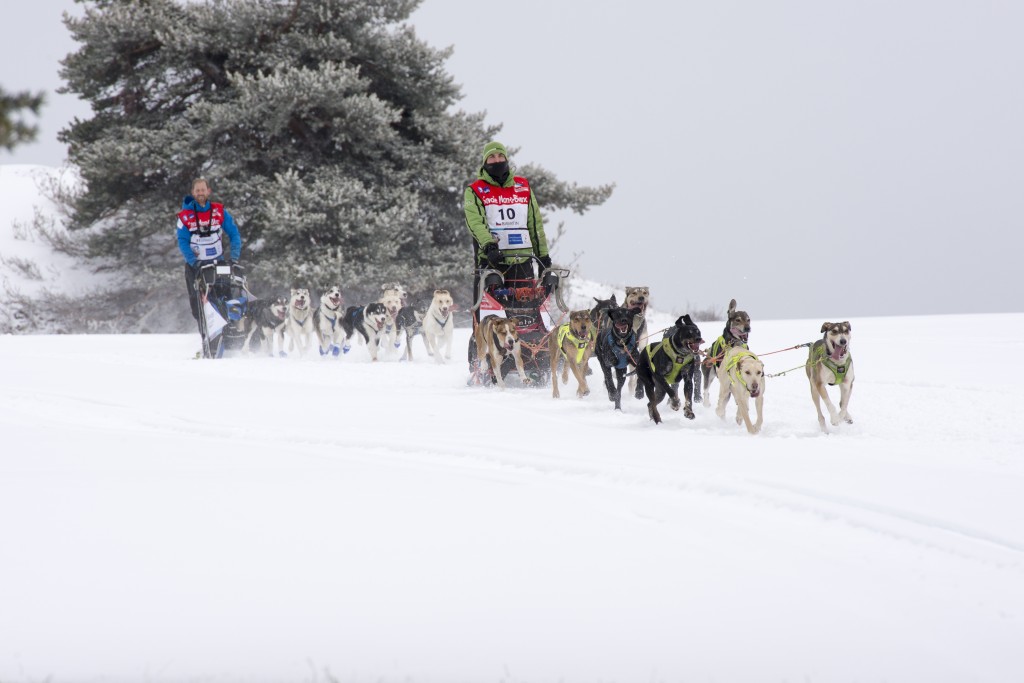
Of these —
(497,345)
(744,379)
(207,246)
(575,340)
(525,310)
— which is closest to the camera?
(744,379)

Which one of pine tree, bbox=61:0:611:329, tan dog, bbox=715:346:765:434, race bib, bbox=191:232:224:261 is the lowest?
tan dog, bbox=715:346:765:434

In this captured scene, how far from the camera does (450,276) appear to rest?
16.7m

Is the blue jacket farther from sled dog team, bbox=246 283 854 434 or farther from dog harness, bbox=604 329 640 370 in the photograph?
dog harness, bbox=604 329 640 370

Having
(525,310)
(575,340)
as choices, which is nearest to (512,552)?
(575,340)

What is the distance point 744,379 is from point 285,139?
1383 centimetres

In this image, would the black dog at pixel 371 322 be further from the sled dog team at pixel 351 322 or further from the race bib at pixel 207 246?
the race bib at pixel 207 246

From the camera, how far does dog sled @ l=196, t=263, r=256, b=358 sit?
10.9 m

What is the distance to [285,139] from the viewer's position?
17.2 m

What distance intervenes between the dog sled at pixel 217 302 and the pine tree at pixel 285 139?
3682mm

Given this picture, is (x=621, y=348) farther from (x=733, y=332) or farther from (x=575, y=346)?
(x=733, y=332)

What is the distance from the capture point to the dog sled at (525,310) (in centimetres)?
809

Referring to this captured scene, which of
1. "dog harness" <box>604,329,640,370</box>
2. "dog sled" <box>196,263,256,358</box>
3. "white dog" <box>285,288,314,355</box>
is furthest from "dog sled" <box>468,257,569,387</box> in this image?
"dog sled" <box>196,263,256,358</box>

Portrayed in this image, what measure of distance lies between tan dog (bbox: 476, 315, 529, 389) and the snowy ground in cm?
216

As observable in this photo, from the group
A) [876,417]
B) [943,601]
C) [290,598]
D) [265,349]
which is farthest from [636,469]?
[265,349]
